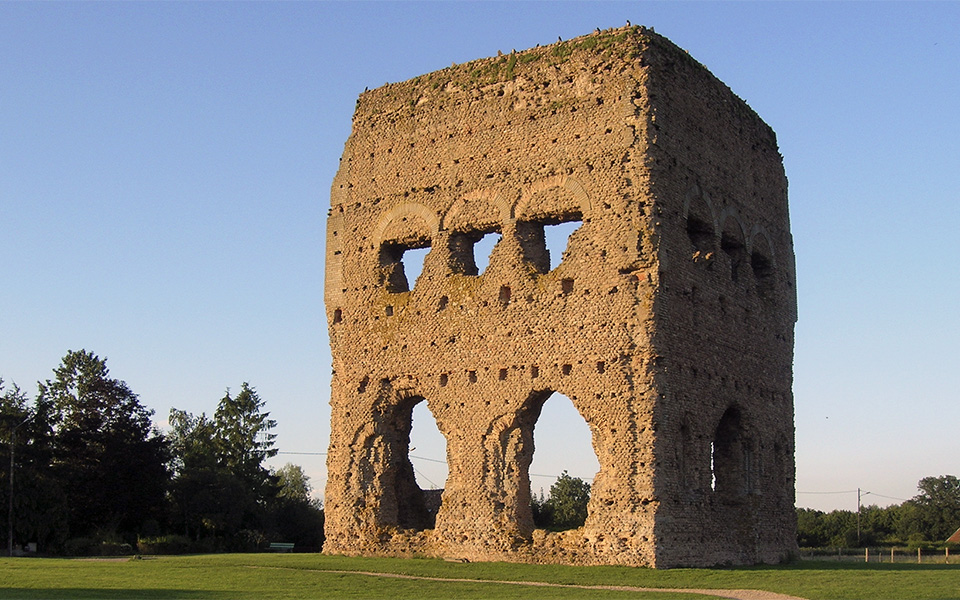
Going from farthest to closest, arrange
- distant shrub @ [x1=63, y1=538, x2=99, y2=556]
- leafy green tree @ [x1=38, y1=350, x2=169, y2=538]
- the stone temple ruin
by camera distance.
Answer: leafy green tree @ [x1=38, y1=350, x2=169, y2=538] < distant shrub @ [x1=63, y1=538, x2=99, y2=556] < the stone temple ruin

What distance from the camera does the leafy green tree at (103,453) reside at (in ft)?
102

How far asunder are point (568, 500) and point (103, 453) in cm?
1460

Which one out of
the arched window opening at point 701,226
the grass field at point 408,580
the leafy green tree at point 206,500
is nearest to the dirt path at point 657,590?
the grass field at point 408,580

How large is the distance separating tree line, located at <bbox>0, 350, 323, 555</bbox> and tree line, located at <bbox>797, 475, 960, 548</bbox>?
20877 mm

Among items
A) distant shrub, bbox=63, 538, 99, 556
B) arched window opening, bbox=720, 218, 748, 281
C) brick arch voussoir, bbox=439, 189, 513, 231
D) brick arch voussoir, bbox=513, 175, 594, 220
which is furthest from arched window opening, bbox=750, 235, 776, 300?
distant shrub, bbox=63, 538, 99, 556

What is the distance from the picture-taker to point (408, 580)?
14703 millimetres

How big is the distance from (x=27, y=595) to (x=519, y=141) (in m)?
10.3

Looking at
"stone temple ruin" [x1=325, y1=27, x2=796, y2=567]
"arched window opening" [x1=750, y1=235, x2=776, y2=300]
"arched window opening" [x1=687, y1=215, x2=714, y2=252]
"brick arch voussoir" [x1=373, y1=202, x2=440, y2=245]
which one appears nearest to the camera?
"stone temple ruin" [x1=325, y1=27, x2=796, y2=567]

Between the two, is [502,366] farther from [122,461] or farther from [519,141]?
[122,461]

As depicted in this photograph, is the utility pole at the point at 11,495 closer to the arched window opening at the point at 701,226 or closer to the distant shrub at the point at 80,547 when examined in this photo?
the distant shrub at the point at 80,547

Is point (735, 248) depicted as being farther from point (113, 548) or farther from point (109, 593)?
point (113, 548)

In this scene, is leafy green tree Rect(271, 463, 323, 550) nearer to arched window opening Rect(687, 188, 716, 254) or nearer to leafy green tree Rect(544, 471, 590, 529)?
leafy green tree Rect(544, 471, 590, 529)

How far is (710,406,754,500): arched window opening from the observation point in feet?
60.6

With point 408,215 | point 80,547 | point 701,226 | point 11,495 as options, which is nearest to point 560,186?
point 701,226
